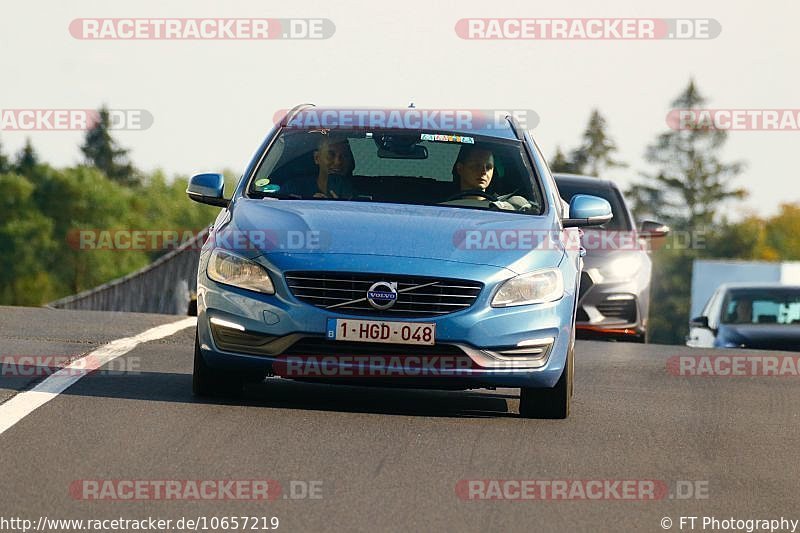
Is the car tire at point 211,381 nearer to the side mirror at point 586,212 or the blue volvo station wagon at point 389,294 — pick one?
the blue volvo station wagon at point 389,294

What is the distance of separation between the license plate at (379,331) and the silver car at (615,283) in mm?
9061

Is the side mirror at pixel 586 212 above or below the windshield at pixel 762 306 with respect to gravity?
above

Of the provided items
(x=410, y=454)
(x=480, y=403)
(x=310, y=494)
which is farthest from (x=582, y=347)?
(x=310, y=494)

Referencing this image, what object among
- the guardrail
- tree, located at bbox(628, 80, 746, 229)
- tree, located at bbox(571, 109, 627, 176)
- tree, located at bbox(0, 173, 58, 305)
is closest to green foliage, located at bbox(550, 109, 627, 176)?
tree, located at bbox(571, 109, 627, 176)

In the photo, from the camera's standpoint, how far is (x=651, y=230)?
1920cm

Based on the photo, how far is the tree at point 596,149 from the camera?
481ft

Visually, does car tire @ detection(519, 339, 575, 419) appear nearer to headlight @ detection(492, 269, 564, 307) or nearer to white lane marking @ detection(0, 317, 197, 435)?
headlight @ detection(492, 269, 564, 307)

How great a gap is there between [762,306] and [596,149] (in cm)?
12574

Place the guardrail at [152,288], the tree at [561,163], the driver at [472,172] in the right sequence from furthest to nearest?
the tree at [561,163]
the guardrail at [152,288]
the driver at [472,172]

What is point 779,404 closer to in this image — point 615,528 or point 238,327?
point 238,327

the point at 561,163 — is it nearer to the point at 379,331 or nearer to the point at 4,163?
the point at 4,163

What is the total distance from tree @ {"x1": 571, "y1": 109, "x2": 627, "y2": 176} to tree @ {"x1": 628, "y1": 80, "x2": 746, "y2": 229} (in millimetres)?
19612

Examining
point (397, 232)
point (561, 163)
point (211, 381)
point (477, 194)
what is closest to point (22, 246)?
point (561, 163)

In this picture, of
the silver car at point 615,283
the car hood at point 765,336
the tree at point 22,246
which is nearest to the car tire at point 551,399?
the silver car at point 615,283
